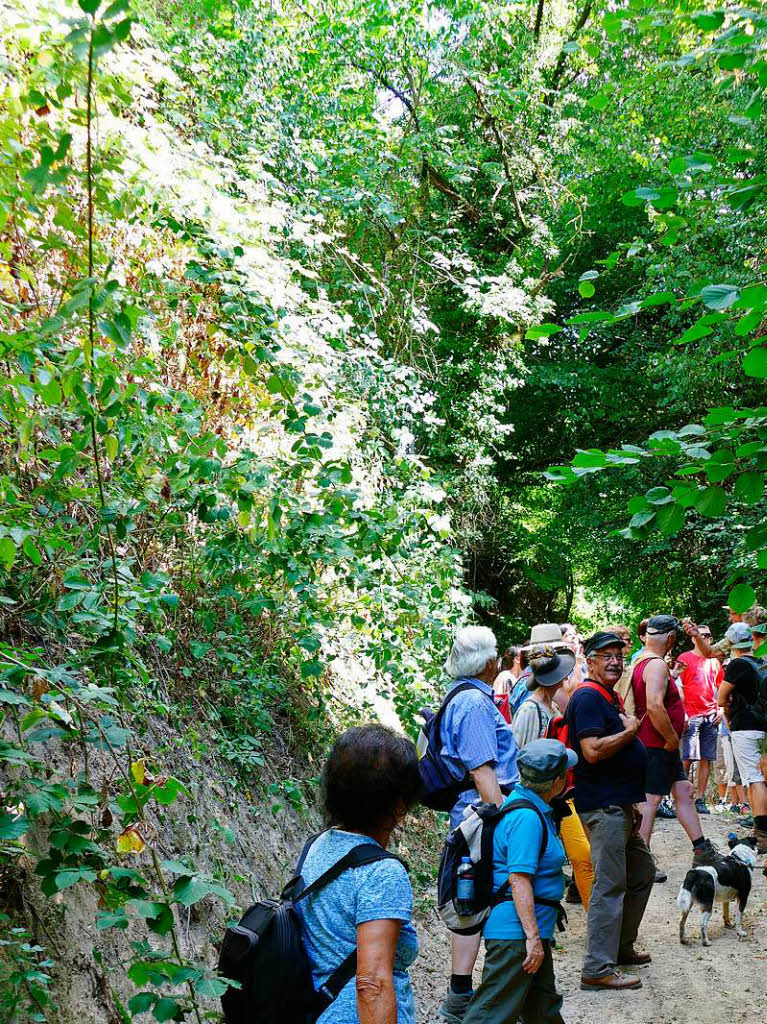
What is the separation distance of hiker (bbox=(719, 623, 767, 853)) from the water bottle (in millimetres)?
4807

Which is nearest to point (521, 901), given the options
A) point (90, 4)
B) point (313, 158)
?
point (90, 4)

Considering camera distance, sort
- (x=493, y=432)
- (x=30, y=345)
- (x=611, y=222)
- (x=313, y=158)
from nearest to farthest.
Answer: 1. (x=30, y=345)
2. (x=313, y=158)
3. (x=493, y=432)
4. (x=611, y=222)

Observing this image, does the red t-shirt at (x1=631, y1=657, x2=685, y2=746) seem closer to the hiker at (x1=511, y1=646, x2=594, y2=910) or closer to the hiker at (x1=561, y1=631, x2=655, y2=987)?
the hiker at (x1=511, y1=646, x2=594, y2=910)

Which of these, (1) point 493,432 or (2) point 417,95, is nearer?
(2) point 417,95

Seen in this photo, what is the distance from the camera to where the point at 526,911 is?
3.97 meters

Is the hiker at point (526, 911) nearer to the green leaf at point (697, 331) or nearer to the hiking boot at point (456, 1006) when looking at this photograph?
the hiking boot at point (456, 1006)

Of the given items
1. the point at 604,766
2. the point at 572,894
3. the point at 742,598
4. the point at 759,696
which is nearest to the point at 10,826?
the point at 742,598

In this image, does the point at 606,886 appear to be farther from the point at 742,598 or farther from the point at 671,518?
the point at 671,518

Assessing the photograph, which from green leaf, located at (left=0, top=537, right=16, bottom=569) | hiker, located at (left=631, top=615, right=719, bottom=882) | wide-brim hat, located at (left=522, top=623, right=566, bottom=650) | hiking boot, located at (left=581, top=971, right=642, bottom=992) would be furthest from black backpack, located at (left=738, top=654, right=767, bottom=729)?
green leaf, located at (left=0, top=537, right=16, bottom=569)

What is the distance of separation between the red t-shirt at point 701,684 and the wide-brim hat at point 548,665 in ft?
16.9

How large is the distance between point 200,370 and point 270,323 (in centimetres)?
175

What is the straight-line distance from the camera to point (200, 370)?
636 cm

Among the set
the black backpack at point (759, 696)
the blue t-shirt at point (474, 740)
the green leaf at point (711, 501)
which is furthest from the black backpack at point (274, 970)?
the black backpack at point (759, 696)

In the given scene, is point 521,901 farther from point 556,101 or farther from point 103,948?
point 556,101
